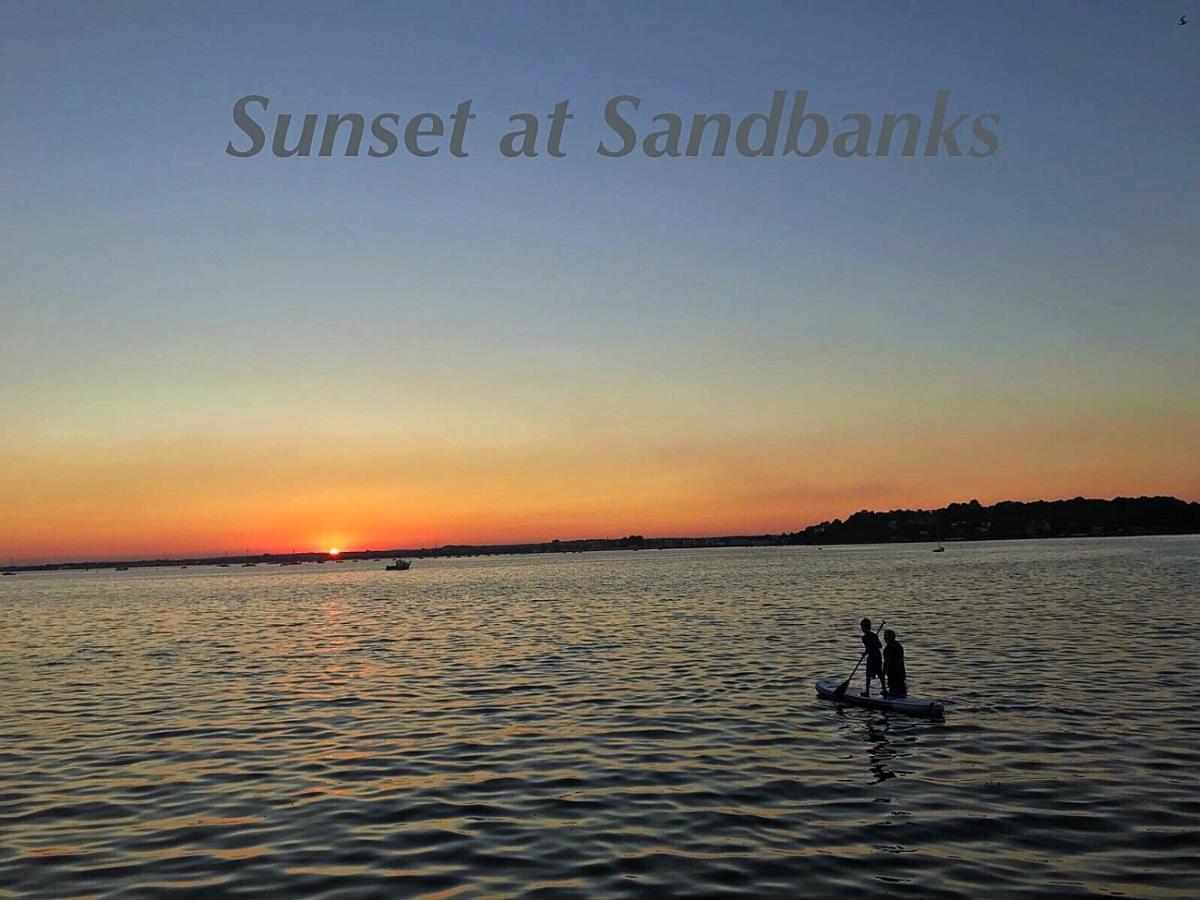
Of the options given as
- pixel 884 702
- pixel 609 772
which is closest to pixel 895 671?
pixel 884 702

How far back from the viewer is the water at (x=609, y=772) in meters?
14.5

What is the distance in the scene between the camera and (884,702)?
27.2 meters

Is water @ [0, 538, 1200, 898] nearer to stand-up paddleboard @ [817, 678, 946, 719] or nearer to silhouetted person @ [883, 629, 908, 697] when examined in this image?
stand-up paddleboard @ [817, 678, 946, 719]

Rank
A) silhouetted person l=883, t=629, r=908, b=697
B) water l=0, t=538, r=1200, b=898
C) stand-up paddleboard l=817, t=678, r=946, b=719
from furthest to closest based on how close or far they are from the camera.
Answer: silhouetted person l=883, t=629, r=908, b=697 < stand-up paddleboard l=817, t=678, r=946, b=719 < water l=0, t=538, r=1200, b=898

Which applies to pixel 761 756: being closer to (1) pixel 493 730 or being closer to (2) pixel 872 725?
(2) pixel 872 725

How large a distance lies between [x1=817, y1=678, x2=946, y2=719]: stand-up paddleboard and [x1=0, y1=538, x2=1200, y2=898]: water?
43 cm

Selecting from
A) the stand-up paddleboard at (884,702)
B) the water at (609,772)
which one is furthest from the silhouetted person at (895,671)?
the water at (609,772)

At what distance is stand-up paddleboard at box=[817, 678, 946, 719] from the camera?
2591 cm

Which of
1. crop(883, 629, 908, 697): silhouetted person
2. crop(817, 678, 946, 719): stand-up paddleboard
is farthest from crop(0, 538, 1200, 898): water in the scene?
crop(883, 629, 908, 697): silhouetted person

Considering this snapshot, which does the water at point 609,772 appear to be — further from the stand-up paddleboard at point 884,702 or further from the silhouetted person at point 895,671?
the silhouetted person at point 895,671

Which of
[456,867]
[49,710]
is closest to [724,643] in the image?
[49,710]

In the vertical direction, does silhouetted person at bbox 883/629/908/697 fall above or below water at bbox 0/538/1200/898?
above

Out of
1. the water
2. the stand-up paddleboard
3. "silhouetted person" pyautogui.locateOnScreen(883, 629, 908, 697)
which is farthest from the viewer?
"silhouetted person" pyautogui.locateOnScreen(883, 629, 908, 697)

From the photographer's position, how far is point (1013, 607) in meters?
63.7
